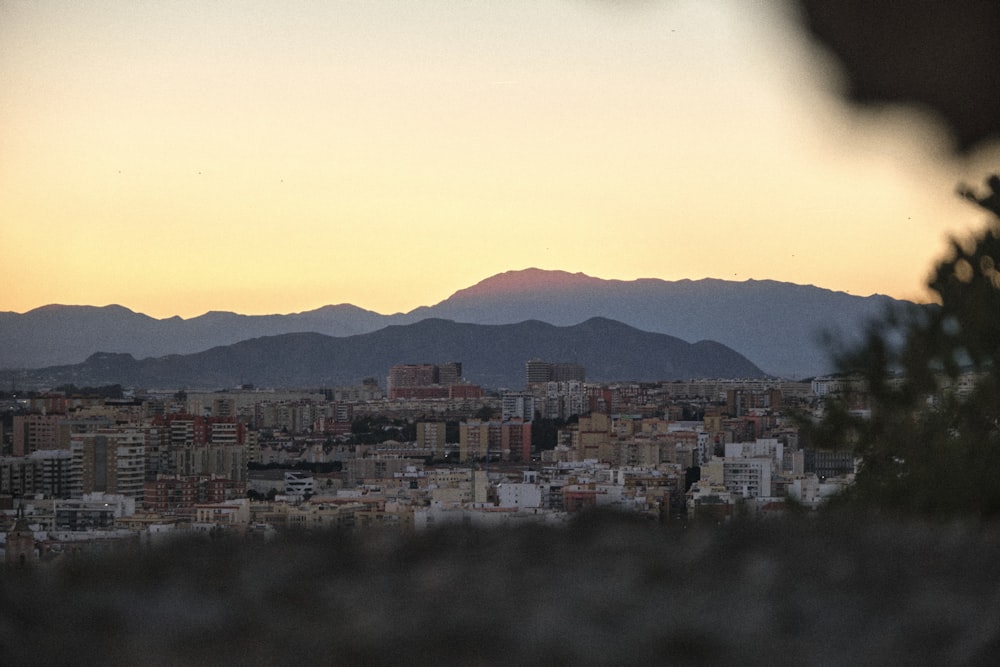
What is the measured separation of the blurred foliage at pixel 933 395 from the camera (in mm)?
5988

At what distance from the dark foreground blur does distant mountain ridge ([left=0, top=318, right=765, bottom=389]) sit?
13.9 m

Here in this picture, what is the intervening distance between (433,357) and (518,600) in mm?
26651

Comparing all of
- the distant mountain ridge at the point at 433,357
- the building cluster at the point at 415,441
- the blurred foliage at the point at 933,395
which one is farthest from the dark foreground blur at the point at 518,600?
the distant mountain ridge at the point at 433,357

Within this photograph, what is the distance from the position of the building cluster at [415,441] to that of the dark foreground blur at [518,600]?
3.55 meters

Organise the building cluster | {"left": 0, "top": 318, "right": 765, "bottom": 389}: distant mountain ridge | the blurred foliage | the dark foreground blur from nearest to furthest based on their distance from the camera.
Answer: the dark foreground blur
the blurred foliage
the building cluster
{"left": 0, "top": 318, "right": 765, "bottom": 389}: distant mountain ridge

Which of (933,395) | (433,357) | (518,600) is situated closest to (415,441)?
(433,357)

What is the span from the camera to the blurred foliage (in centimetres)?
599

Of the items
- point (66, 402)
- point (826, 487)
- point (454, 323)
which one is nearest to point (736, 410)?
point (454, 323)

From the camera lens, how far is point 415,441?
24.0m

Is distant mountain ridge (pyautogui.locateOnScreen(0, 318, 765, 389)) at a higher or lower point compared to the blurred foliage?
higher

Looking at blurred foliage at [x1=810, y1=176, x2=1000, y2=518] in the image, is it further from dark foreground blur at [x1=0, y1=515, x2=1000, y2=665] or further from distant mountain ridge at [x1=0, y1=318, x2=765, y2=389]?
distant mountain ridge at [x1=0, y1=318, x2=765, y2=389]

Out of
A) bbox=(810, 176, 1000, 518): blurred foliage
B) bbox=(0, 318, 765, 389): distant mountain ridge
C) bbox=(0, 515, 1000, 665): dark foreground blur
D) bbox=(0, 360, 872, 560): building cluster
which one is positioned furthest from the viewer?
bbox=(0, 318, 765, 389): distant mountain ridge

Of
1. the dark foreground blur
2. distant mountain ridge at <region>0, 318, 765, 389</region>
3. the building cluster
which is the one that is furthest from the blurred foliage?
distant mountain ridge at <region>0, 318, 765, 389</region>

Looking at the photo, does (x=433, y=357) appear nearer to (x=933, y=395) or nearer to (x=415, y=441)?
(x=415, y=441)
